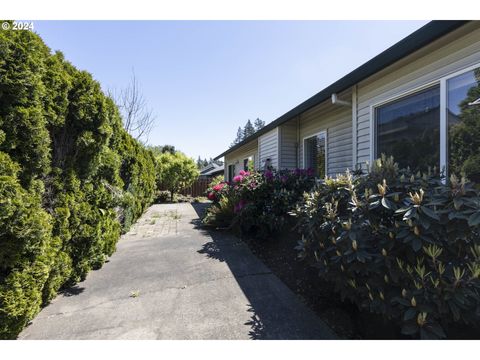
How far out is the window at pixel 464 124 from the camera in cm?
275

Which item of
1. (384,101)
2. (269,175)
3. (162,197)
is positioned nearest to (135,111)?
(162,197)

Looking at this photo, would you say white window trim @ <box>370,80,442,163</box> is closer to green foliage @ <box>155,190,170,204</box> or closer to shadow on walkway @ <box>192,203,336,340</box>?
shadow on walkway @ <box>192,203,336,340</box>

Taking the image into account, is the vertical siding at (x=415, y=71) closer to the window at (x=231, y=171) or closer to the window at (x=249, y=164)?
the window at (x=249, y=164)

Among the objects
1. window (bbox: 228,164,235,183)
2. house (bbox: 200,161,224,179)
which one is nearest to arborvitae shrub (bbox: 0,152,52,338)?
window (bbox: 228,164,235,183)

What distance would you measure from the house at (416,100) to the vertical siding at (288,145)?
64.7 inches

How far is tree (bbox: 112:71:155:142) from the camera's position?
16539mm

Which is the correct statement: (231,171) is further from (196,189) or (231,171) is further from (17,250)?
(17,250)

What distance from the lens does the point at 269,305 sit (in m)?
2.69

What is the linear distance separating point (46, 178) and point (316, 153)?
6.04m

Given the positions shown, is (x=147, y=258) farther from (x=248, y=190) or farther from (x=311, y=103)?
(x=311, y=103)

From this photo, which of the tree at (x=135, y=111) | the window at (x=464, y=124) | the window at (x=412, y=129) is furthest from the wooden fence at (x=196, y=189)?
the window at (x=464, y=124)

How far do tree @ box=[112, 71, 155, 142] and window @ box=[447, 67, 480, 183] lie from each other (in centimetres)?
1660
